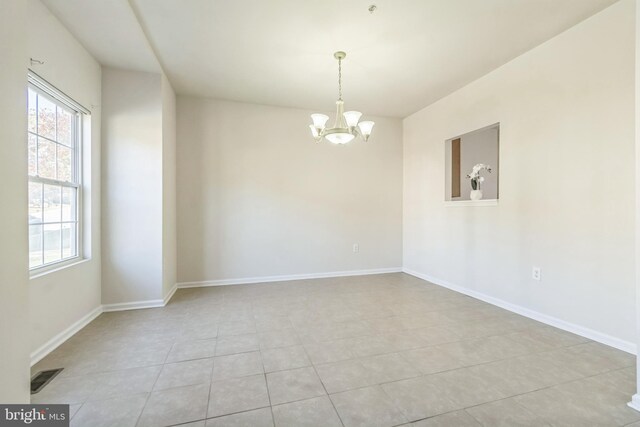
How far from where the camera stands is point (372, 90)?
3.68 m

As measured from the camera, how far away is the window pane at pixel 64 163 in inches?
95.9

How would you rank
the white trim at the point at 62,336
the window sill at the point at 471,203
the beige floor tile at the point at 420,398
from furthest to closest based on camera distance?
the window sill at the point at 471,203, the white trim at the point at 62,336, the beige floor tile at the point at 420,398

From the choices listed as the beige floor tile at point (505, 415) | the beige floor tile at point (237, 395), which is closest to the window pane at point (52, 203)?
the beige floor tile at point (237, 395)

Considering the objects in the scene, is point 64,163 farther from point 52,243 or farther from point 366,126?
point 366,126

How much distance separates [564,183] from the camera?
248cm

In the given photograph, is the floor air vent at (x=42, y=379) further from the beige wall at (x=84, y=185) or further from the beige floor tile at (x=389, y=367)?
the beige floor tile at (x=389, y=367)

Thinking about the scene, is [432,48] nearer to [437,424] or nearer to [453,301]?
[453,301]

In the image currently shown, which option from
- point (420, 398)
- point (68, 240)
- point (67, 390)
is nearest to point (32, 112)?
point (68, 240)

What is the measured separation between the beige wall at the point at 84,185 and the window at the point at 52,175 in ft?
0.27

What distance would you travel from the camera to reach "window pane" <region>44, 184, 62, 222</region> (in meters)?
2.26

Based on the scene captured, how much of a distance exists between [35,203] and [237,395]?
2114 mm

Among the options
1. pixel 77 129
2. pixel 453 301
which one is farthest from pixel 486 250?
pixel 77 129

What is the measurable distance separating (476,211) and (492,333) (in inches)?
59.2

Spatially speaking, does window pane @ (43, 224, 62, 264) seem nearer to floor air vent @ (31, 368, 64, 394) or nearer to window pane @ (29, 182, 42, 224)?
window pane @ (29, 182, 42, 224)
